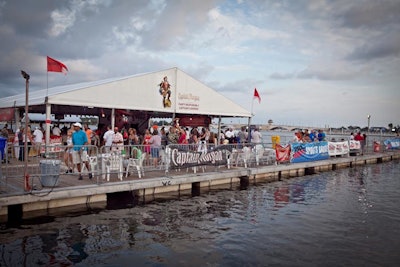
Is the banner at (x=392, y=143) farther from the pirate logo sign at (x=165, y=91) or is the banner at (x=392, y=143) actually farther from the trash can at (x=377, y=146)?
the pirate logo sign at (x=165, y=91)

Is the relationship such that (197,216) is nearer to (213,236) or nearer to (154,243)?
(213,236)

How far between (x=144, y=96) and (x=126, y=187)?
8171 millimetres

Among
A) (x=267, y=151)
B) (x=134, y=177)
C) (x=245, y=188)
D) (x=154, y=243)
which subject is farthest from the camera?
(x=267, y=151)

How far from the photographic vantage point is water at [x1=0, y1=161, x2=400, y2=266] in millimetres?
7246

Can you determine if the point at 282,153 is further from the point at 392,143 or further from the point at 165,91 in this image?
the point at 392,143

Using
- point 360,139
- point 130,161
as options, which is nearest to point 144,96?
point 130,161

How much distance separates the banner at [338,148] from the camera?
23734mm

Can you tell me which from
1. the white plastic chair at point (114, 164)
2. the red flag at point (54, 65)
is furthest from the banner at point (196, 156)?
the red flag at point (54, 65)

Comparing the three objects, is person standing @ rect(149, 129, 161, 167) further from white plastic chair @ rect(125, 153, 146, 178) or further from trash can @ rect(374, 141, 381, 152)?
trash can @ rect(374, 141, 381, 152)

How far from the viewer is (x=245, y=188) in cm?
1530

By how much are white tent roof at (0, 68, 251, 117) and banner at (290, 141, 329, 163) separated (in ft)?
17.3

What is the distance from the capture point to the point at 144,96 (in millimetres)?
18438

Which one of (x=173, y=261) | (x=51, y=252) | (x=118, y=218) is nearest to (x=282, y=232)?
(x=173, y=261)

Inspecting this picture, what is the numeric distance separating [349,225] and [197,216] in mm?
4592
